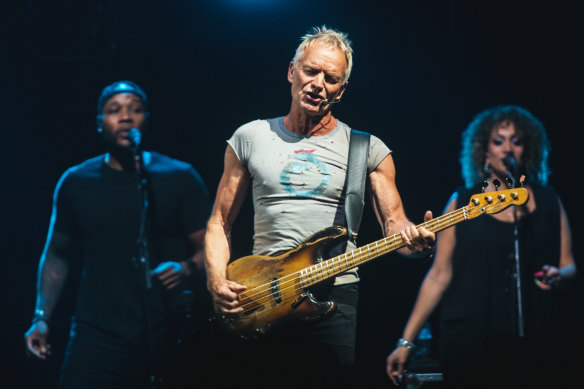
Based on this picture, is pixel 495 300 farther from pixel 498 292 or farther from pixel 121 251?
pixel 121 251

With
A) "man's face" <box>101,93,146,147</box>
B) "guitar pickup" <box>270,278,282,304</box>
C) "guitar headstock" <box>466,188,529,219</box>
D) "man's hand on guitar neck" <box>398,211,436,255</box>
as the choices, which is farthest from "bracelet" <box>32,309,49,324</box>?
"guitar headstock" <box>466,188,529,219</box>

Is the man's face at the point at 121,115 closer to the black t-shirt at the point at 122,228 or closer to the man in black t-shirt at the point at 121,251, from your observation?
the man in black t-shirt at the point at 121,251

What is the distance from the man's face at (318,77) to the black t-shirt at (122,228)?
4.87 feet

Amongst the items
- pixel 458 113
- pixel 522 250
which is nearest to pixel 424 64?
pixel 458 113

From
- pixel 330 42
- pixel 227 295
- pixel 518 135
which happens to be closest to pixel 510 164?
pixel 518 135

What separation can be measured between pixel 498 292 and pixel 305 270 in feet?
4.68

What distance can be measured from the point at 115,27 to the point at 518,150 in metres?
3.21

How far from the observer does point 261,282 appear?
3.00 meters

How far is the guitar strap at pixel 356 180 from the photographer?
3.06 m

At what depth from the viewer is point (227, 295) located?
2980 mm

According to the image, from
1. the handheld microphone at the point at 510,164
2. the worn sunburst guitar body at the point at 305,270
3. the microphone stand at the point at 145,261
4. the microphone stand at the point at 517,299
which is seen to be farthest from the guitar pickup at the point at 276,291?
the handheld microphone at the point at 510,164

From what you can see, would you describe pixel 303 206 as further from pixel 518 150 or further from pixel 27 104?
pixel 27 104

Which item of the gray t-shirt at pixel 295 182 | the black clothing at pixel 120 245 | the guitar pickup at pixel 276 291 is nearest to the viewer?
the guitar pickup at pixel 276 291

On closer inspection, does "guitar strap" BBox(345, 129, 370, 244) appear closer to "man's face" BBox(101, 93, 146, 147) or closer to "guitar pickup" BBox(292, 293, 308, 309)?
"guitar pickup" BBox(292, 293, 308, 309)
